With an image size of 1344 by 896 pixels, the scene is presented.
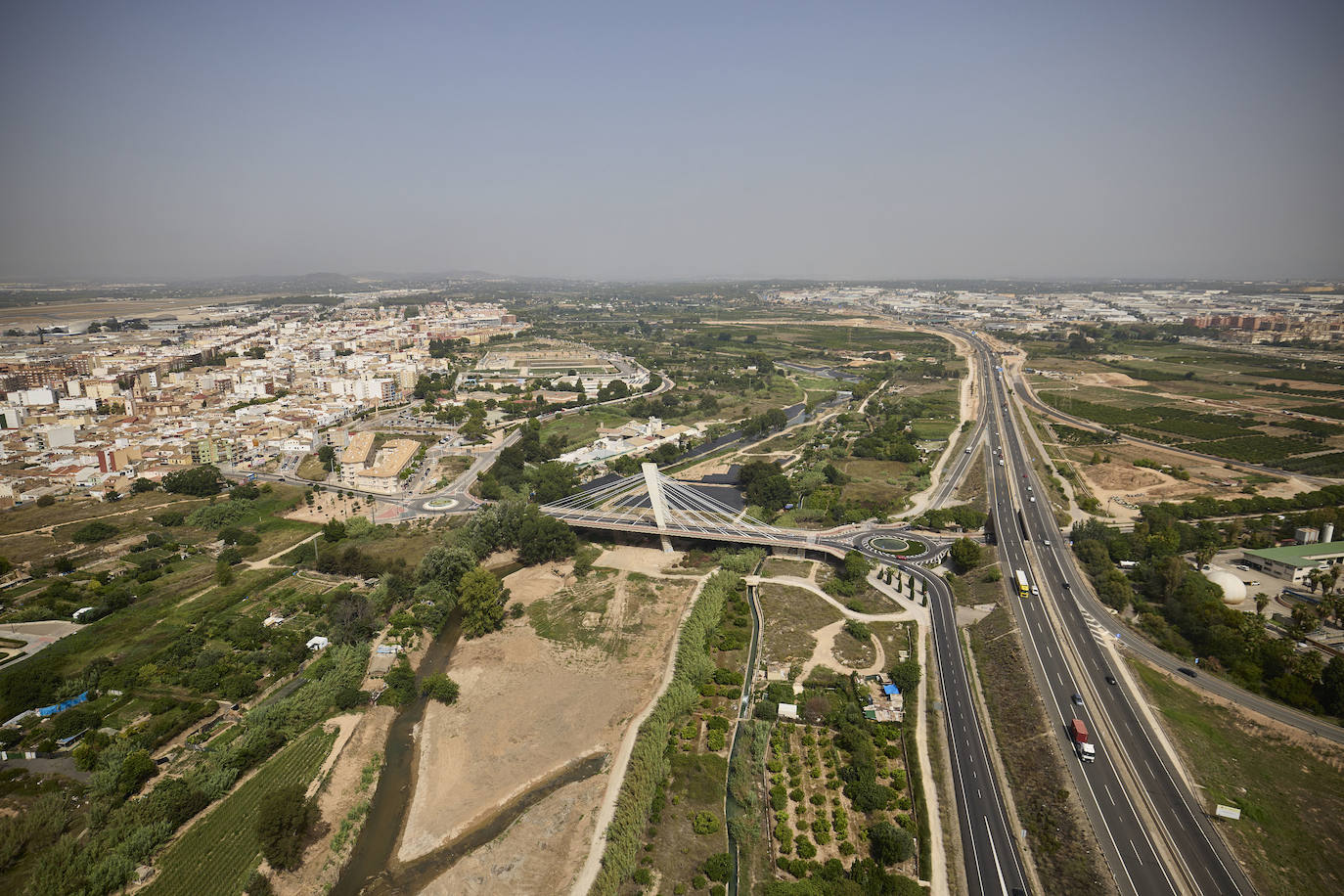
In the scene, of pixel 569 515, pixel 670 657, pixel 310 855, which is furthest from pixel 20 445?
pixel 670 657

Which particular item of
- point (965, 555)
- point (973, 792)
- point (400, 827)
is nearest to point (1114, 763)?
point (973, 792)

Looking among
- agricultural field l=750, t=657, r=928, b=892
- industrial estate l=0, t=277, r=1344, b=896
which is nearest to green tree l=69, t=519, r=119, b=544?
industrial estate l=0, t=277, r=1344, b=896

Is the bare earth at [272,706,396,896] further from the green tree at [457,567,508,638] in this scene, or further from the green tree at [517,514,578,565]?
the green tree at [517,514,578,565]

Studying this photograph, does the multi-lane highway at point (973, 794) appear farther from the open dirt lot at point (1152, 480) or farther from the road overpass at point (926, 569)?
the open dirt lot at point (1152, 480)

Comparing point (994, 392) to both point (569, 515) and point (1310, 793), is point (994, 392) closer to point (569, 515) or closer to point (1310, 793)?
A: point (569, 515)

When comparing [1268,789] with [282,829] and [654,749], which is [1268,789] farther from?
[282,829]
